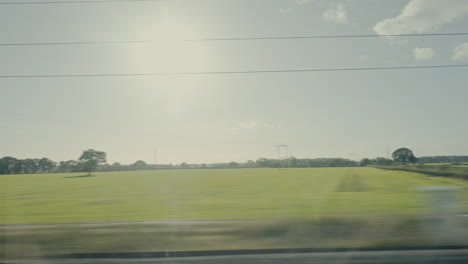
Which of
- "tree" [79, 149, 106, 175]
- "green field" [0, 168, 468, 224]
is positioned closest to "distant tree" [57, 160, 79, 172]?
"tree" [79, 149, 106, 175]

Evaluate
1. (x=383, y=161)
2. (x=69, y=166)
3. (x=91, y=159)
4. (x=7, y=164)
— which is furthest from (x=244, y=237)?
(x=383, y=161)

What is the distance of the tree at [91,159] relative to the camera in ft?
250

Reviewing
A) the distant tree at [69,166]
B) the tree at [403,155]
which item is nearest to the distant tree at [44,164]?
the distant tree at [69,166]

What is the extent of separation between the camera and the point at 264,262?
5.70 metres

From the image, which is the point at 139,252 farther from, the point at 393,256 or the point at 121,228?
the point at 393,256

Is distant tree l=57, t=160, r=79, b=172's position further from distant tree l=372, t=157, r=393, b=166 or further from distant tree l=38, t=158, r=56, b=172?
distant tree l=372, t=157, r=393, b=166

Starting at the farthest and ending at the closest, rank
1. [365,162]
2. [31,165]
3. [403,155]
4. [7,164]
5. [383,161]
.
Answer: [365,162], [383,161], [403,155], [31,165], [7,164]

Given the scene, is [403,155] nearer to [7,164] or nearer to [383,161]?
[383,161]

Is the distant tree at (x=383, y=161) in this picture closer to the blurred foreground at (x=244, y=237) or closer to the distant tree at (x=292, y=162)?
the distant tree at (x=292, y=162)

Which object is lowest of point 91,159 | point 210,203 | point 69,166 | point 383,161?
point 210,203

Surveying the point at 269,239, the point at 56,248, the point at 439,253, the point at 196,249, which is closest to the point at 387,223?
the point at 439,253

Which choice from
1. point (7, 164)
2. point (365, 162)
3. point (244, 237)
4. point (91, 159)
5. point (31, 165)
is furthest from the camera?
point (365, 162)

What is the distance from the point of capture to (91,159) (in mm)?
76938

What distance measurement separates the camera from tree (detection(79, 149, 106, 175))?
7612 centimetres
